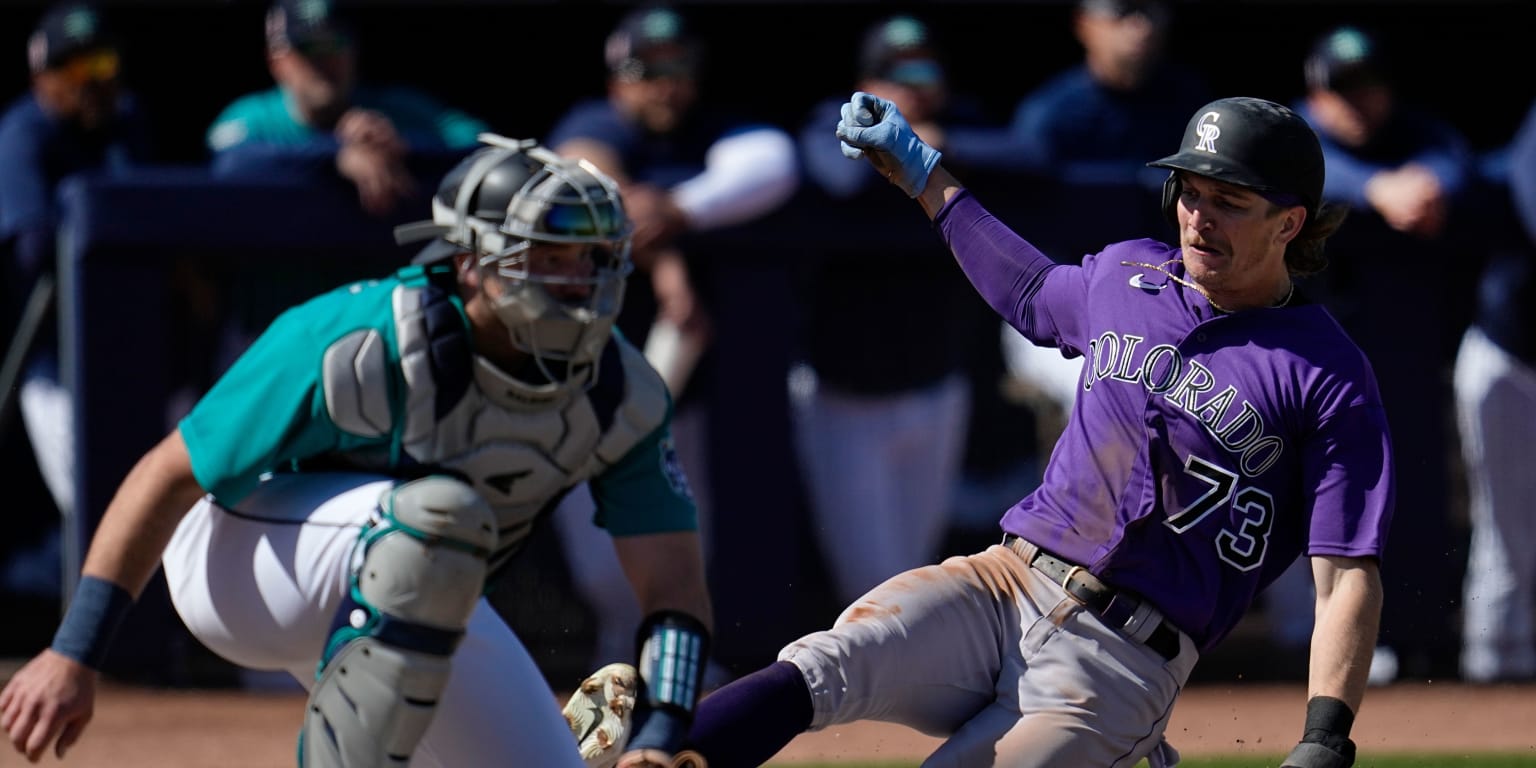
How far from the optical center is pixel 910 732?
21.2 feet

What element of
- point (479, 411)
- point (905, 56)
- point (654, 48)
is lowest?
point (479, 411)

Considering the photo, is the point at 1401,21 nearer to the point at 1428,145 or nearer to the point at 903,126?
the point at 1428,145

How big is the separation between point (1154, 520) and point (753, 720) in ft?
2.66

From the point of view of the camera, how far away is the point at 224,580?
139 inches

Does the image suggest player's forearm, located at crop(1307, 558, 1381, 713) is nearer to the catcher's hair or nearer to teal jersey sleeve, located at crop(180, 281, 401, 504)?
the catcher's hair

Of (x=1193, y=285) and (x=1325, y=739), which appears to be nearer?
(x=1325, y=739)

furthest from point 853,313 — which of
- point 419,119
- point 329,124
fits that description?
A: point 329,124

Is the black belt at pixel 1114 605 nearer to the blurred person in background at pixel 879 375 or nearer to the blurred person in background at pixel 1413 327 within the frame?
the blurred person in background at pixel 879 375

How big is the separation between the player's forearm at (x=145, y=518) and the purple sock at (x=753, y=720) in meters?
0.98

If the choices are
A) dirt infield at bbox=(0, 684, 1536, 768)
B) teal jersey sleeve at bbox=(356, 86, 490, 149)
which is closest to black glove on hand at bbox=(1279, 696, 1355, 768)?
dirt infield at bbox=(0, 684, 1536, 768)

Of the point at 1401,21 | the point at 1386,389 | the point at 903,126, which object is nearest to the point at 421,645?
the point at 903,126

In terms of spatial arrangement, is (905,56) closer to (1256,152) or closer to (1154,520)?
(1256,152)

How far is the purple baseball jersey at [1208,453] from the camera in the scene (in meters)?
3.71

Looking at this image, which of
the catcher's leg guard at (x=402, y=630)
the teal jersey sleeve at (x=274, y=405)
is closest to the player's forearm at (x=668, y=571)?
the catcher's leg guard at (x=402, y=630)
